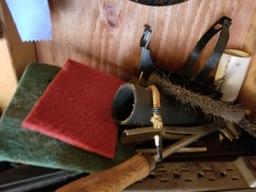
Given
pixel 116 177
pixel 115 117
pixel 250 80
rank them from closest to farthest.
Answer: pixel 116 177, pixel 115 117, pixel 250 80

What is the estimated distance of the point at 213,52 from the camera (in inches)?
23.9

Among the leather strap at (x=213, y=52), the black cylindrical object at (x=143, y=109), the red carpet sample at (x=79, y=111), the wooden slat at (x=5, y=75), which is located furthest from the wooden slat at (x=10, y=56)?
the leather strap at (x=213, y=52)

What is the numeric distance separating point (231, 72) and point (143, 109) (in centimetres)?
25

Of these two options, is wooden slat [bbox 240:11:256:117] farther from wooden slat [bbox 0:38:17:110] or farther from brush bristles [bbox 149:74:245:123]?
wooden slat [bbox 0:38:17:110]

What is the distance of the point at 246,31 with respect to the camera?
2.11 ft

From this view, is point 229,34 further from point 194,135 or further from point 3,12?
point 3,12

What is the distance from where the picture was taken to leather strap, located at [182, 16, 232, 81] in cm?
60

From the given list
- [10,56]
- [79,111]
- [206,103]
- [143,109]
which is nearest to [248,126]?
[206,103]

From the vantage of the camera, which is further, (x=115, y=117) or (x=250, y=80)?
(x=250, y=80)

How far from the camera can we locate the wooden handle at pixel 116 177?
400mm

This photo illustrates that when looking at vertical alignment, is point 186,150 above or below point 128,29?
below

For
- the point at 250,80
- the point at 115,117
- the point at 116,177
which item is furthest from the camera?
the point at 250,80

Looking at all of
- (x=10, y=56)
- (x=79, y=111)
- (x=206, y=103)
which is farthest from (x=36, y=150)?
(x=206, y=103)

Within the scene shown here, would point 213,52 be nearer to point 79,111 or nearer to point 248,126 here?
point 248,126
